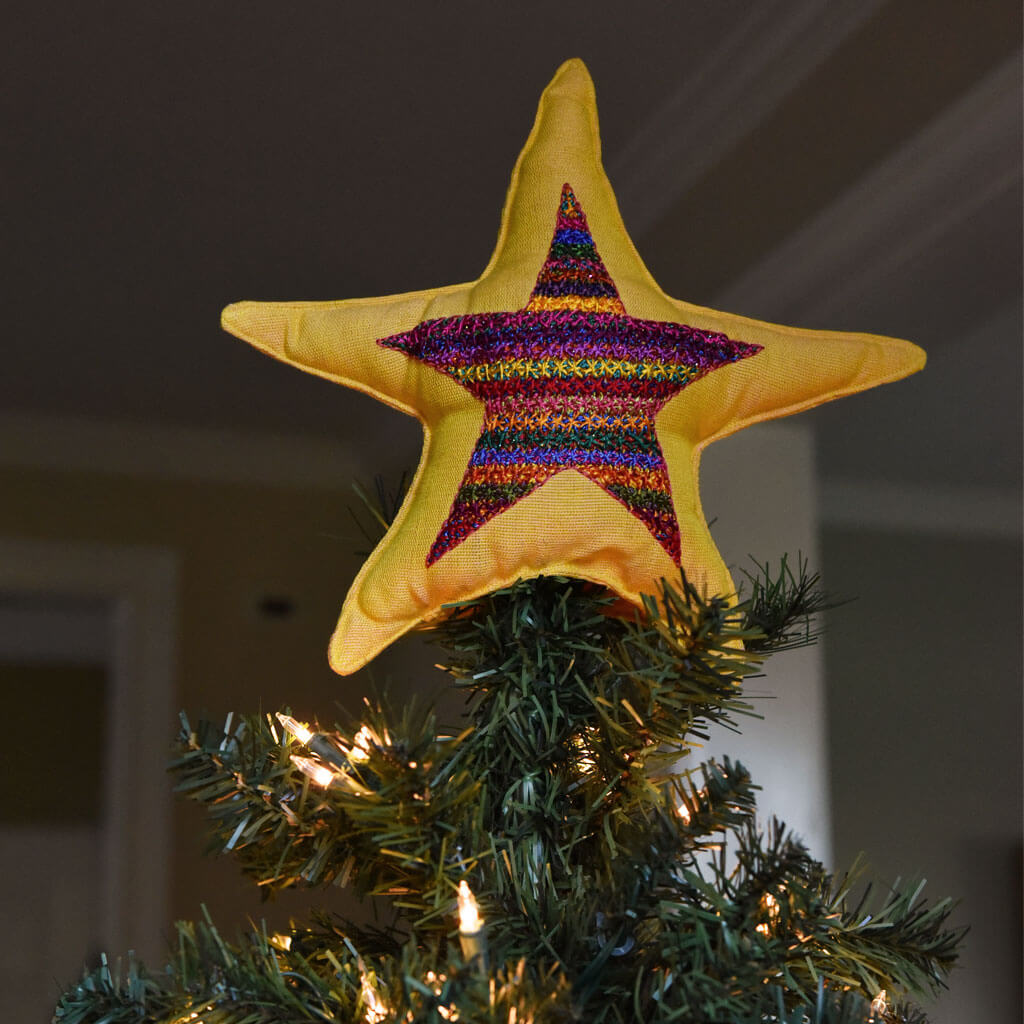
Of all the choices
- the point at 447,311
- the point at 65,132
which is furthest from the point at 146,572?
the point at 447,311

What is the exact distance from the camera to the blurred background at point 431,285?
1.47 meters

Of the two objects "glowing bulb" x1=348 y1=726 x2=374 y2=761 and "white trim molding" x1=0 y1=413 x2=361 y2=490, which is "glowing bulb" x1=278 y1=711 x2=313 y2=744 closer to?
"glowing bulb" x1=348 y1=726 x2=374 y2=761

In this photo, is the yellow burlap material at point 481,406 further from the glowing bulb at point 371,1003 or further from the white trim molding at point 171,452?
the white trim molding at point 171,452

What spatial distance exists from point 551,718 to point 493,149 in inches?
54.8

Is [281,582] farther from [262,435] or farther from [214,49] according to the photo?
[214,49]

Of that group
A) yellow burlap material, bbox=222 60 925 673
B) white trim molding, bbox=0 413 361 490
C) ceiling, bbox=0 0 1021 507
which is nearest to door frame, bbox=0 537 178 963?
white trim molding, bbox=0 413 361 490

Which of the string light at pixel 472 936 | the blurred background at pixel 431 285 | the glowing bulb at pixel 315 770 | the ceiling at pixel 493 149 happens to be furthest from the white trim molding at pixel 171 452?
the string light at pixel 472 936

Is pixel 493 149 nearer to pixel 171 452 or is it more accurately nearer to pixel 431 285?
pixel 431 285

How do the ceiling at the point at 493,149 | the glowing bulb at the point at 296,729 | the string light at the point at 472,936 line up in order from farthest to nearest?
the ceiling at the point at 493,149
the glowing bulb at the point at 296,729
the string light at the point at 472,936

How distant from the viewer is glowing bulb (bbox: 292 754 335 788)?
0.48 metres

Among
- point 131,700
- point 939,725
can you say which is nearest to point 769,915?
point 131,700

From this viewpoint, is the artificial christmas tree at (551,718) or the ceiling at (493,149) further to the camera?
the ceiling at (493,149)

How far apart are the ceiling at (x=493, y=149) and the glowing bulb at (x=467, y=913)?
111 centimetres

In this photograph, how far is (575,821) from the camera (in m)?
0.54
